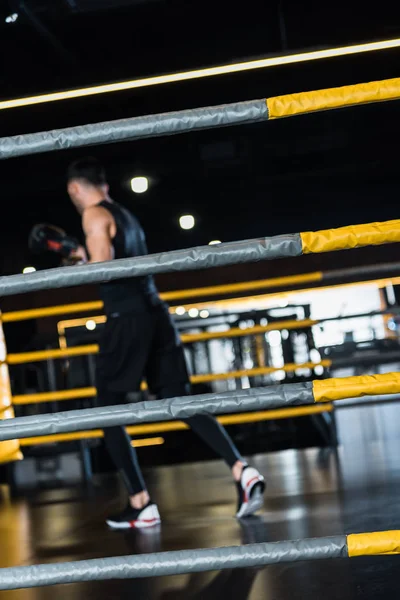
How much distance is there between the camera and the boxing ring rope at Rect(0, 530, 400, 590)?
3.53 feet

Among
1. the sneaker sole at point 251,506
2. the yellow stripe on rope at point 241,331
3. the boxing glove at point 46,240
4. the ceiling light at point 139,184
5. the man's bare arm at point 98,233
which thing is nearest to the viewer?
the sneaker sole at point 251,506

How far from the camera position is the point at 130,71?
16.1 feet

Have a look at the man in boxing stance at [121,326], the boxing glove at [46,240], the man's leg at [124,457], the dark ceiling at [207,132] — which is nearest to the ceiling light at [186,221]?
the dark ceiling at [207,132]

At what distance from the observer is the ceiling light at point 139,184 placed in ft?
27.8

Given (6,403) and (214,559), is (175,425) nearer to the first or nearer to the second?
(6,403)

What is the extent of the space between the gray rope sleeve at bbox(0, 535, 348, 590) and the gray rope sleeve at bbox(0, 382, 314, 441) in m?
0.18

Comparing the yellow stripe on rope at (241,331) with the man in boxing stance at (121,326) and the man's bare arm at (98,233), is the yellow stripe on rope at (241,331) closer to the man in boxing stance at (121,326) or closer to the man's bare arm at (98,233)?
the man in boxing stance at (121,326)

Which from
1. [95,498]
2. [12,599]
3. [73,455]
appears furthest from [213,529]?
[73,455]

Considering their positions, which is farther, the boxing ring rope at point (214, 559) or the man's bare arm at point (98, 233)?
the man's bare arm at point (98, 233)

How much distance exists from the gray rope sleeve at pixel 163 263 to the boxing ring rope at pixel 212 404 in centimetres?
18

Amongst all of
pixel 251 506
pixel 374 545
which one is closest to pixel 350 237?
pixel 374 545

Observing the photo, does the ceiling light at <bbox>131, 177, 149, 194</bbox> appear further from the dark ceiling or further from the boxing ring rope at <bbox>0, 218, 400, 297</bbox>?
the boxing ring rope at <bbox>0, 218, 400, 297</bbox>

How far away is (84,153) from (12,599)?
239 inches

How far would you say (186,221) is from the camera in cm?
958
